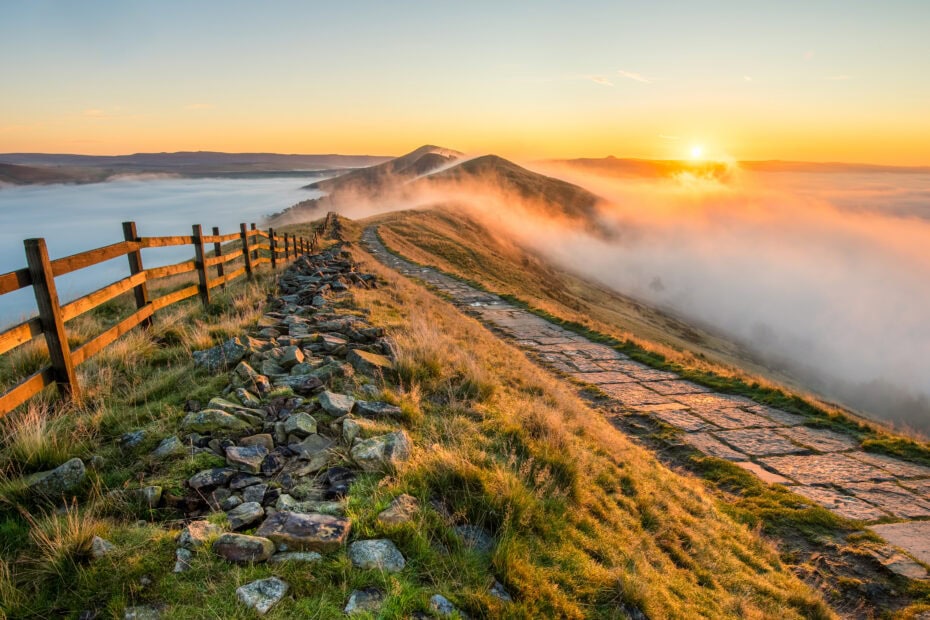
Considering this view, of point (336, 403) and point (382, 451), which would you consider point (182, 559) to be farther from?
point (336, 403)

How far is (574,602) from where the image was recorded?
10.2 feet

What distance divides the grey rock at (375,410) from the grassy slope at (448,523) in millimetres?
196

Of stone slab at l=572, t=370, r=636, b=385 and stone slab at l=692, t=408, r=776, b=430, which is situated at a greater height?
stone slab at l=572, t=370, r=636, b=385

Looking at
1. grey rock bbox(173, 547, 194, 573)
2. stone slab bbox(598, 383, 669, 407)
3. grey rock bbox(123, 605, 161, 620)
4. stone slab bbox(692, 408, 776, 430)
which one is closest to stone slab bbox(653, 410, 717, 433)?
stone slab bbox(692, 408, 776, 430)

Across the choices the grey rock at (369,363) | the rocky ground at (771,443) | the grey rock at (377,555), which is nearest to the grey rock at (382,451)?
the grey rock at (377,555)

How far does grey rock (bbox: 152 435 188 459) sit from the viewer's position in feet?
12.1

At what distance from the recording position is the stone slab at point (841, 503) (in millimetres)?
6327

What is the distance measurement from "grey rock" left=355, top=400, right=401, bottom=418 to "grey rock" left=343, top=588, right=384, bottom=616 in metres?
2.15

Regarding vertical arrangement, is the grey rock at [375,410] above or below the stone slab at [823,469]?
above

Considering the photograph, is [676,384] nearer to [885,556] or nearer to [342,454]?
[885,556]

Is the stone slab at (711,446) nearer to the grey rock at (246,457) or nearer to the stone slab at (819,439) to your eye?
the stone slab at (819,439)

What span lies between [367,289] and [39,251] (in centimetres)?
739

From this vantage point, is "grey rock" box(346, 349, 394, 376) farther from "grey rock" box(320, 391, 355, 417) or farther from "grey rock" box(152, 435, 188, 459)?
"grey rock" box(152, 435, 188, 459)

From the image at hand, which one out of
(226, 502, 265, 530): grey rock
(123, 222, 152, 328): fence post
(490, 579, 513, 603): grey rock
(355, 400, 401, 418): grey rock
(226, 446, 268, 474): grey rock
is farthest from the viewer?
(123, 222, 152, 328): fence post
